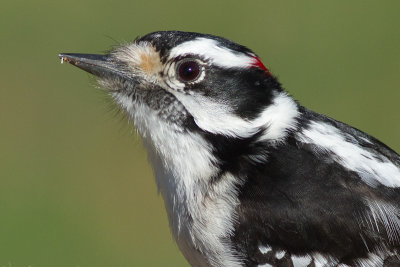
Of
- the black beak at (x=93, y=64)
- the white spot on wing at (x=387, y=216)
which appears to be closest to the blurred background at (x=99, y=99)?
the black beak at (x=93, y=64)

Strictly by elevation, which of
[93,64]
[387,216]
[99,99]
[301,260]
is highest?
[99,99]

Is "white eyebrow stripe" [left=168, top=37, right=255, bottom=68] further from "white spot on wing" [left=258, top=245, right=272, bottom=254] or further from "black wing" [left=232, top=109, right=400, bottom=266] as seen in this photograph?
"white spot on wing" [left=258, top=245, right=272, bottom=254]

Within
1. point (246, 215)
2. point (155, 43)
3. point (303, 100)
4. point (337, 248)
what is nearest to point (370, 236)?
point (337, 248)

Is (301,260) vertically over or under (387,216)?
over

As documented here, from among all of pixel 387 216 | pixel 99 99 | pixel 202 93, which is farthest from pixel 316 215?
pixel 99 99

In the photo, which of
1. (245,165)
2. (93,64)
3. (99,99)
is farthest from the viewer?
(99,99)

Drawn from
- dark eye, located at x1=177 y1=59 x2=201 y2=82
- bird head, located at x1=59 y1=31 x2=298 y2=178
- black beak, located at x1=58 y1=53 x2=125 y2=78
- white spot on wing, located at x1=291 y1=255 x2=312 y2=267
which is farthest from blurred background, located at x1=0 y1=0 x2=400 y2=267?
white spot on wing, located at x1=291 y1=255 x2=312 y2=267

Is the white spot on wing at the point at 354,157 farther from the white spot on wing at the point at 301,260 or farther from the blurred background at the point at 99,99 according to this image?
the blurred background at the point at 99,99

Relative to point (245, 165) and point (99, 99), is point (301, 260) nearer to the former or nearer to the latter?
point (245, 165)
